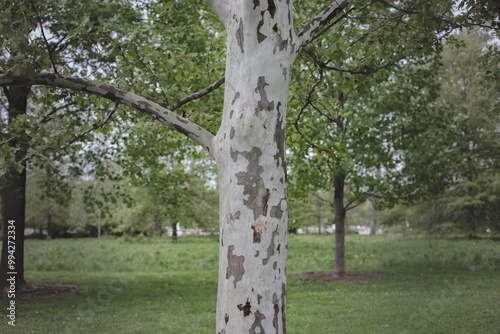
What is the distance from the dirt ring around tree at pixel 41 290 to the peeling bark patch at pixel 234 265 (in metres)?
9.55

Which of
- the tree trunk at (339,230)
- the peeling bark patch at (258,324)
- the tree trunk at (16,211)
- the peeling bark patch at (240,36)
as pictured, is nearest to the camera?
the peeling bark patch at (258,324)

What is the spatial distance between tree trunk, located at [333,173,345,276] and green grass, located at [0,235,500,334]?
1.53 meters

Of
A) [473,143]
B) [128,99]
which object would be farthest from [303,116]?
[473,143]

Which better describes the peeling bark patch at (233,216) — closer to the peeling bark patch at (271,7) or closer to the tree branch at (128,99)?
the tree branch at (128,99)

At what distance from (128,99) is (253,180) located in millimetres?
1819

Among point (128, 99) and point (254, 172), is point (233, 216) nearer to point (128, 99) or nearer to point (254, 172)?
point (254, 172)

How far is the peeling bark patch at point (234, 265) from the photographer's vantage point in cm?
333

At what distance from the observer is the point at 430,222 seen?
89.3 ft

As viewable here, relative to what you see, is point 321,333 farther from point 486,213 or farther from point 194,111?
point 486,213

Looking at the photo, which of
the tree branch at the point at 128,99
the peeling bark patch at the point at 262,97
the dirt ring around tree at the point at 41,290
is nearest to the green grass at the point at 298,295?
the dirt ring around tree at the point at 41,290

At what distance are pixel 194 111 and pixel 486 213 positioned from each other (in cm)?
2354

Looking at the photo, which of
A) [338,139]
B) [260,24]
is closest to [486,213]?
[338,139]

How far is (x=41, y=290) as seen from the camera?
11.6 meters

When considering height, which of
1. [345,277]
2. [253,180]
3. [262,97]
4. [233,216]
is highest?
[262,97]
